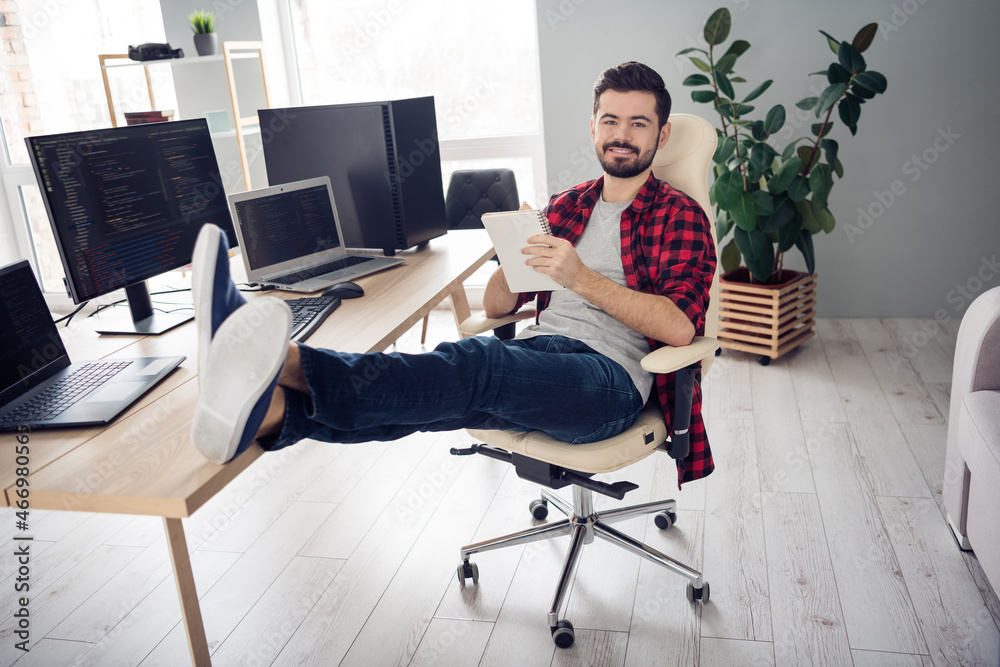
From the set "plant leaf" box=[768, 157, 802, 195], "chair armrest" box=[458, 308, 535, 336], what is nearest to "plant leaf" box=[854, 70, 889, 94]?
"plant leaf" box=[768, 157, 802, 195]

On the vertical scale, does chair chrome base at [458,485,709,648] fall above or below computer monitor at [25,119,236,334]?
below

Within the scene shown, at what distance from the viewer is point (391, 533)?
7.06 feet

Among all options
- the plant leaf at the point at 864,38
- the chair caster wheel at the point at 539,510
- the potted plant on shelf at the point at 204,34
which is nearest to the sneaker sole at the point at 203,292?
the chair caster wheel at the point at 539,510

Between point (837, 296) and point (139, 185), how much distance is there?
3018 mm

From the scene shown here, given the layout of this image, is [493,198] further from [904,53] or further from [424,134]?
[904,53]

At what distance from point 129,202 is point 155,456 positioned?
0.84 m

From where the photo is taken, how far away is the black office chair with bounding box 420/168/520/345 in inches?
122

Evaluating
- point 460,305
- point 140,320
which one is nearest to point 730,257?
point 460,305

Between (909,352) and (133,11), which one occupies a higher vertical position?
(133,11)

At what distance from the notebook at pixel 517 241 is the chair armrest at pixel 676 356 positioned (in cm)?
29

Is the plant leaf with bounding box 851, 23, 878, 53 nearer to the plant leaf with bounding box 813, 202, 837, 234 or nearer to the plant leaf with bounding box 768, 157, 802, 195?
the plant leaf with bounding box 768, 157, 802, 195

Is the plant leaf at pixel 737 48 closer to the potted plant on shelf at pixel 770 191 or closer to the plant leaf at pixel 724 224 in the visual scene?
the potted plant on shelf at pixel 770 191

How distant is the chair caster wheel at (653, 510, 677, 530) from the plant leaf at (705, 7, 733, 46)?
6.40 ft

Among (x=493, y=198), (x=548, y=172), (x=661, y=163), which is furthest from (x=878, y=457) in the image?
(x=548, y=172)
